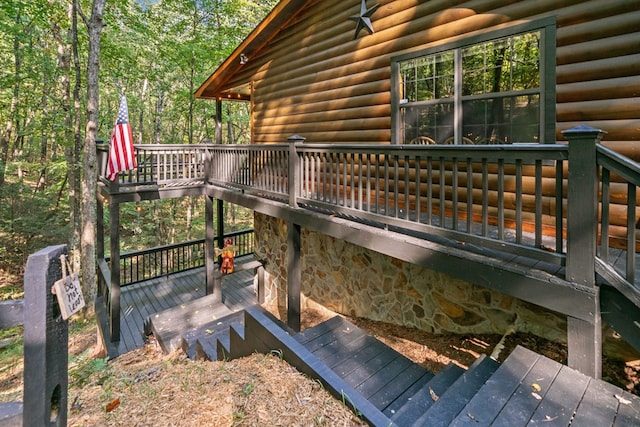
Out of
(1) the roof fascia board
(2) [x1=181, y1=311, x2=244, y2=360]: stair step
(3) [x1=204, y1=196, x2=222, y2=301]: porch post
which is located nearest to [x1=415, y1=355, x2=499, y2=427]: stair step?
(2) [x1=181, y1=311, x2=244, y2=360]: stair step

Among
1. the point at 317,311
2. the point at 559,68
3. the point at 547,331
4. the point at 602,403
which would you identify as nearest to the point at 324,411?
the point at 602,403

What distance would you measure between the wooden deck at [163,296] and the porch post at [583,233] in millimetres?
7406

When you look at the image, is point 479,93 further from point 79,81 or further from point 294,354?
point 79,81

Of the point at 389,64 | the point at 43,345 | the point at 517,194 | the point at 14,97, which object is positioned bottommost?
the point at 43,345

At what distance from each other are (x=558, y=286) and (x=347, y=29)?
582cm

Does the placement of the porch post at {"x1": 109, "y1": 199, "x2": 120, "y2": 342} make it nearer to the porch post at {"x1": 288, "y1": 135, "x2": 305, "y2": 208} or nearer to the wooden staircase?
the porch post at {"x1": 288, "y1": 135, "x2": 305, "y2": 208}

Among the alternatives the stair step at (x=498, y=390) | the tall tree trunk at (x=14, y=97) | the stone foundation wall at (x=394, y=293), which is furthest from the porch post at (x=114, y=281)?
the tall tree trunk at (x=14, y=97)

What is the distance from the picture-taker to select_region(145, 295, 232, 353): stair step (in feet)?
21.9

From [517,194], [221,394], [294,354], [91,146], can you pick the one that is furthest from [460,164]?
[91,146]

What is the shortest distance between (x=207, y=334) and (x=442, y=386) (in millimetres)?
4549

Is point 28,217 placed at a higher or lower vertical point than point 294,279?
higher

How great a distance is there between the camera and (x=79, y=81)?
38.4 ft

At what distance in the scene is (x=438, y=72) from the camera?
200 inches

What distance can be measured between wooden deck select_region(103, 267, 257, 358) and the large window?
6.30m
